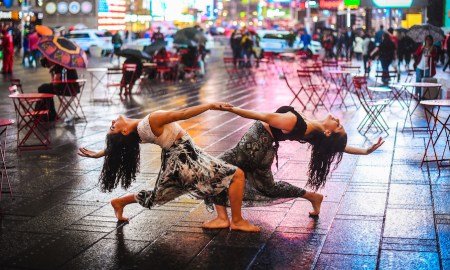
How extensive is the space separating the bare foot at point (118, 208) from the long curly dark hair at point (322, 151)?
5.63 ft

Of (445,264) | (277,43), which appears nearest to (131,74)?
(445,264)

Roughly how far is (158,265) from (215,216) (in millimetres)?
1493

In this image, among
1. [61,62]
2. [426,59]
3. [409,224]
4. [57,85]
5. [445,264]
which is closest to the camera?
[445,264]

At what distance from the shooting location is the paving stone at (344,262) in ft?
19.3

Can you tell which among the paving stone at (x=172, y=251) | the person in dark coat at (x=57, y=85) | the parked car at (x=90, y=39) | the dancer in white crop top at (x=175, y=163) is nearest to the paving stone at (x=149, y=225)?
the paving stone at (x=172, y=251)

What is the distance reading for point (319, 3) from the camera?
42312 millimetres

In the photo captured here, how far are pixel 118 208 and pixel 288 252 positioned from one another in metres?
1.74

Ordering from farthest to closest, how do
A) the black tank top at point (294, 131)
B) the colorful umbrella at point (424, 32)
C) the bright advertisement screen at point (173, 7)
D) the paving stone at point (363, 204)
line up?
the bright advertisement screen at point (173, 7)
the colorful umbrella at point (424, 32)
the paving stone at point (363, 204)
the black tank top at point (294, 131)

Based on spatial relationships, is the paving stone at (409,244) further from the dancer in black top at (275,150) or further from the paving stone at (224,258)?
the paving stone at (224,258)

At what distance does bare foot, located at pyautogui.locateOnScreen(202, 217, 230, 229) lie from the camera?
691 centimetres

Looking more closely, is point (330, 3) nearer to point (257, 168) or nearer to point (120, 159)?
point (257, 168)

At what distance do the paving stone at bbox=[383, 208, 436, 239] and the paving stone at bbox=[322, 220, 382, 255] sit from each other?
0.12 m

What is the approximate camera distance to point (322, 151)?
6.94 meters

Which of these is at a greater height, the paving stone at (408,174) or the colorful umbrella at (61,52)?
the colorful umbrella at (61,52)
